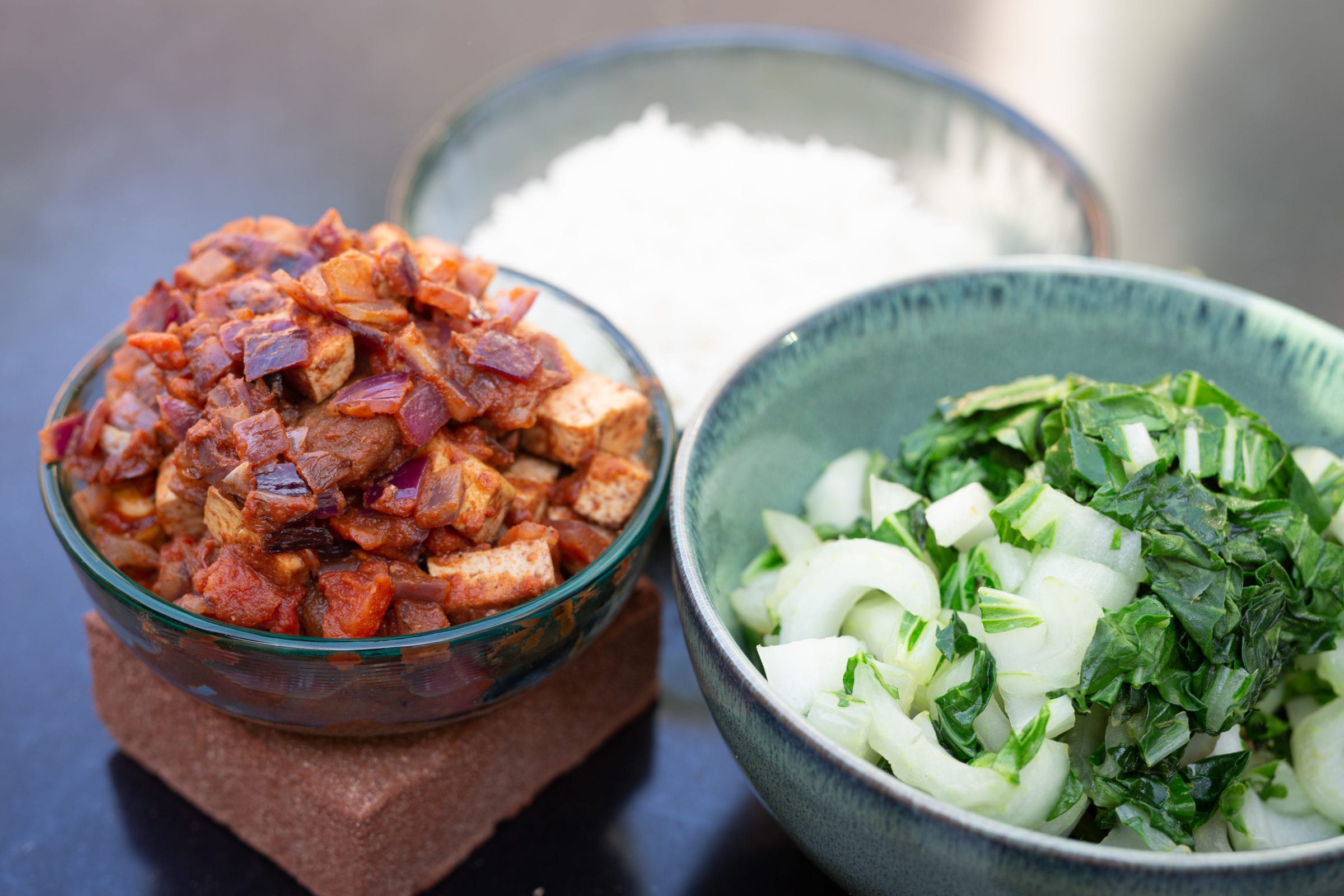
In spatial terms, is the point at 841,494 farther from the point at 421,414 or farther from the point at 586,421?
the point at 421,414

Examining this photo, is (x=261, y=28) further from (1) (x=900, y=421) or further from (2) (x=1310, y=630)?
(2) (x=1310, y=630)

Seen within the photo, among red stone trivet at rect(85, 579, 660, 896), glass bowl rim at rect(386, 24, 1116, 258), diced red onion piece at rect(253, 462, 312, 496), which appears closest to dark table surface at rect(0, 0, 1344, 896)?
red stone trivet at rect(85, 579, 660, 896)

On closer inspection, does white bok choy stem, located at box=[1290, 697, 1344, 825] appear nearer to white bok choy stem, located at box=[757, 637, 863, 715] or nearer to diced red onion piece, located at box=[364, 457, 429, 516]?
white bok choy stem, located at box=[757, 637, 863, 715]

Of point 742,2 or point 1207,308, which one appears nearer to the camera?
point 1207,308

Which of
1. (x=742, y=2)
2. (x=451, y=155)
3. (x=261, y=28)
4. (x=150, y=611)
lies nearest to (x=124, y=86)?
(x=261, y=28)

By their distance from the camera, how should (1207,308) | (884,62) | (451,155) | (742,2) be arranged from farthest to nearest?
(742,2)
(884,62)
(451,155)
(1207,308)

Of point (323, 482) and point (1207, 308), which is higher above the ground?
point (1207, 308)

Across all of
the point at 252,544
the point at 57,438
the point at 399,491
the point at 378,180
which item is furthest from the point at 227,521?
the point at 378,180
